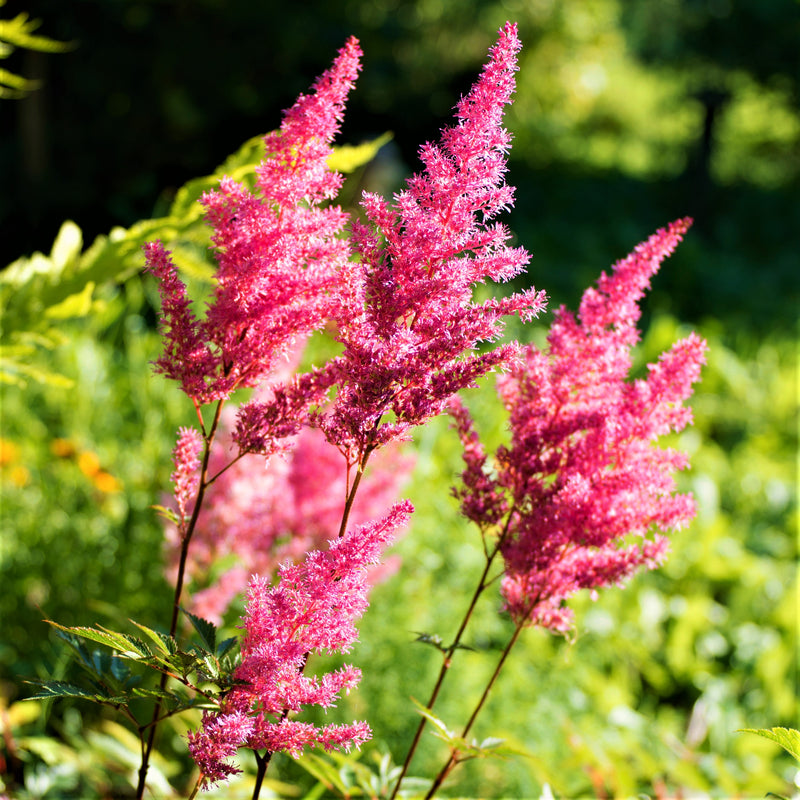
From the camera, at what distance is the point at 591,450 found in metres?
1.00

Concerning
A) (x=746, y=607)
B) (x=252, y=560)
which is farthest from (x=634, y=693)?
(x=252, y=560)

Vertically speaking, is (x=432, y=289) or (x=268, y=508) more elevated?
(x=432, y=289)

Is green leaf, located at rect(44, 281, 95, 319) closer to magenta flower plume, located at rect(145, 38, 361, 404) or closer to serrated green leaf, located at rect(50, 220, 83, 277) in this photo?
serrated green leaf, located at rect(50, 220, 83, 277)

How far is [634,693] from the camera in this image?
134 inches

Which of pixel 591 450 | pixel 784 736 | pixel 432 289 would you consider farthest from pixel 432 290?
pixel 784 736

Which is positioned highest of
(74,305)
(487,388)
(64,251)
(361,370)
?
(487,388)

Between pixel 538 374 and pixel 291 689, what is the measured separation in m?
0.43

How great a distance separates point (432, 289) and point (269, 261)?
15 cm

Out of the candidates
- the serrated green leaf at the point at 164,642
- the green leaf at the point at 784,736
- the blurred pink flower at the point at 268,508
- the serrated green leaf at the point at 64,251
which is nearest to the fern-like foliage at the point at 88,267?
the serrated green leaf at the point at 64,251

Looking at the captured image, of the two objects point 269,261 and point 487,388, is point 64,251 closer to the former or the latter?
point 269,261

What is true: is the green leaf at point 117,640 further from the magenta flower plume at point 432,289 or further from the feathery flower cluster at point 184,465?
the magenta flower plume at point 432,289

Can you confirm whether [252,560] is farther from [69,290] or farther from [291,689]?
[291,689]

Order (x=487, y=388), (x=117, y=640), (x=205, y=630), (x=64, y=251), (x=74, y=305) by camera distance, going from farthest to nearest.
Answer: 1. (x=487, y=388)
2. (x=64, y=251)
3. (x=74, y=305)
4. (x=205, y=630)
5. (x=117, y=640)

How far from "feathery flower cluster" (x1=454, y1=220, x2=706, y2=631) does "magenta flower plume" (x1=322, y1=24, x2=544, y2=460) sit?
0.16 m
